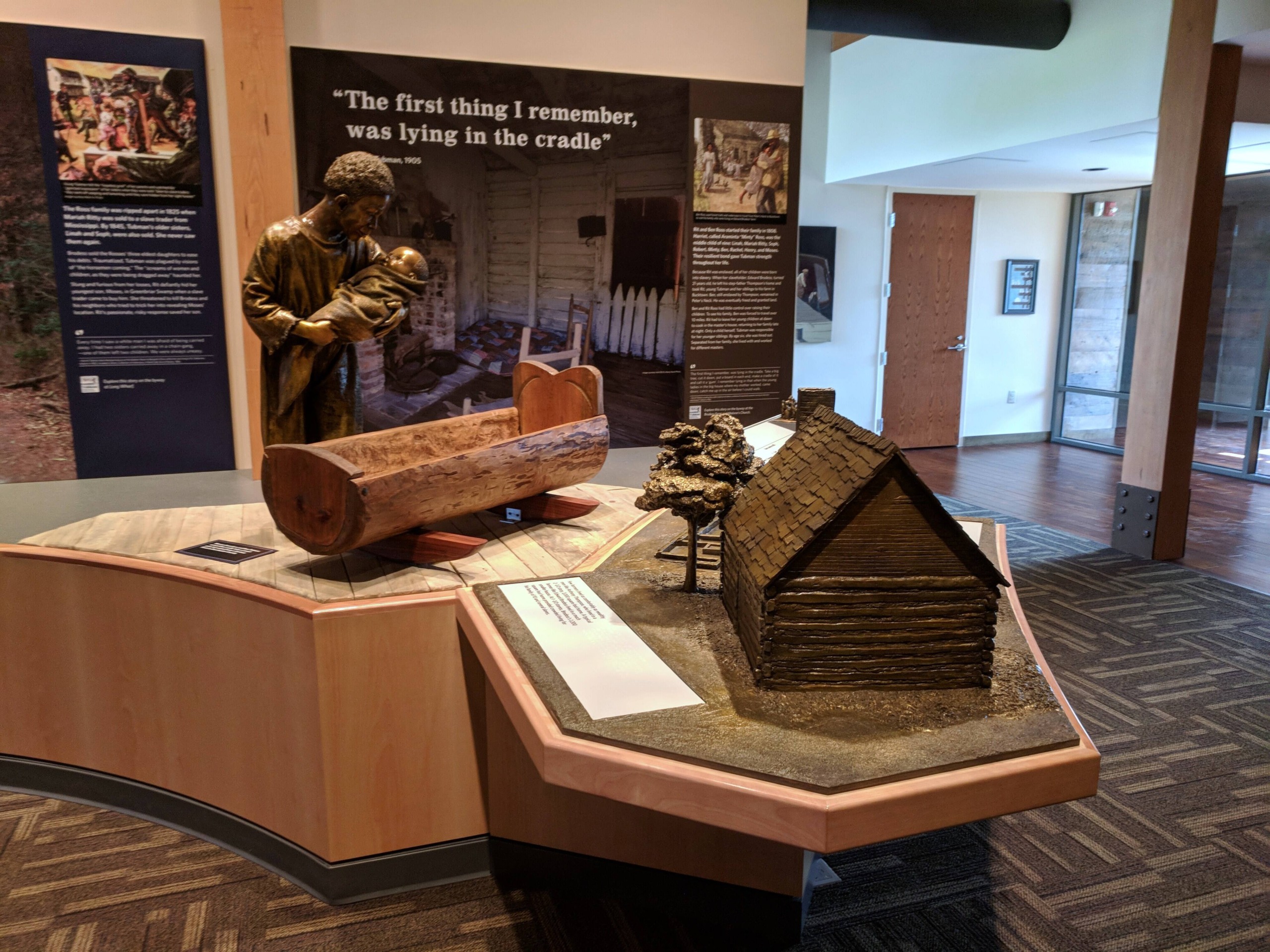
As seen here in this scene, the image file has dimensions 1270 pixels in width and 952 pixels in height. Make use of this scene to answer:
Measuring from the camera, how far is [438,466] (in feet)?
6.67

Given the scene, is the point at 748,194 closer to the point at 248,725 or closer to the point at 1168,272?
the point at 1168,272

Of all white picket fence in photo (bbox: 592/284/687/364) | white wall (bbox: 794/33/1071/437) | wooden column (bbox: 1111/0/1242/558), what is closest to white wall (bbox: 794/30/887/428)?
white wall (bbox: 794/33/1071/437)

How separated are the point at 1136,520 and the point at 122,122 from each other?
193 inches

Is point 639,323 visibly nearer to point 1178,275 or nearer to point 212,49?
point 212,49

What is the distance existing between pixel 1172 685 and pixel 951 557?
238 cm

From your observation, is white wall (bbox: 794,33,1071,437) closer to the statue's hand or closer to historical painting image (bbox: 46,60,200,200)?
historical painting image (bbox: 46,60,200,200)

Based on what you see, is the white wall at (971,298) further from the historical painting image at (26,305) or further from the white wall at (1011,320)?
the historical painting image at (26,305)

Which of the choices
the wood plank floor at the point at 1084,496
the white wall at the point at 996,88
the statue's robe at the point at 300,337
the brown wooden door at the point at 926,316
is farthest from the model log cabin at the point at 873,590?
the brown wooden door at the point at 926,316

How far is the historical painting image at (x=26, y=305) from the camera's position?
9.00ft

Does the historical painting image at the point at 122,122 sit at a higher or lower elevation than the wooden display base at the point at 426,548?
higher

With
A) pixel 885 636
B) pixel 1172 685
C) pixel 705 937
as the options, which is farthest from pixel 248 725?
pixel 1172 685

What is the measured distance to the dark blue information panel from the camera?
9.14 ft

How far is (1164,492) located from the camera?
4617 mm

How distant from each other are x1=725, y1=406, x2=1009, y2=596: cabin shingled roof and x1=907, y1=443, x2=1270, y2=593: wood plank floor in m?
3.74
